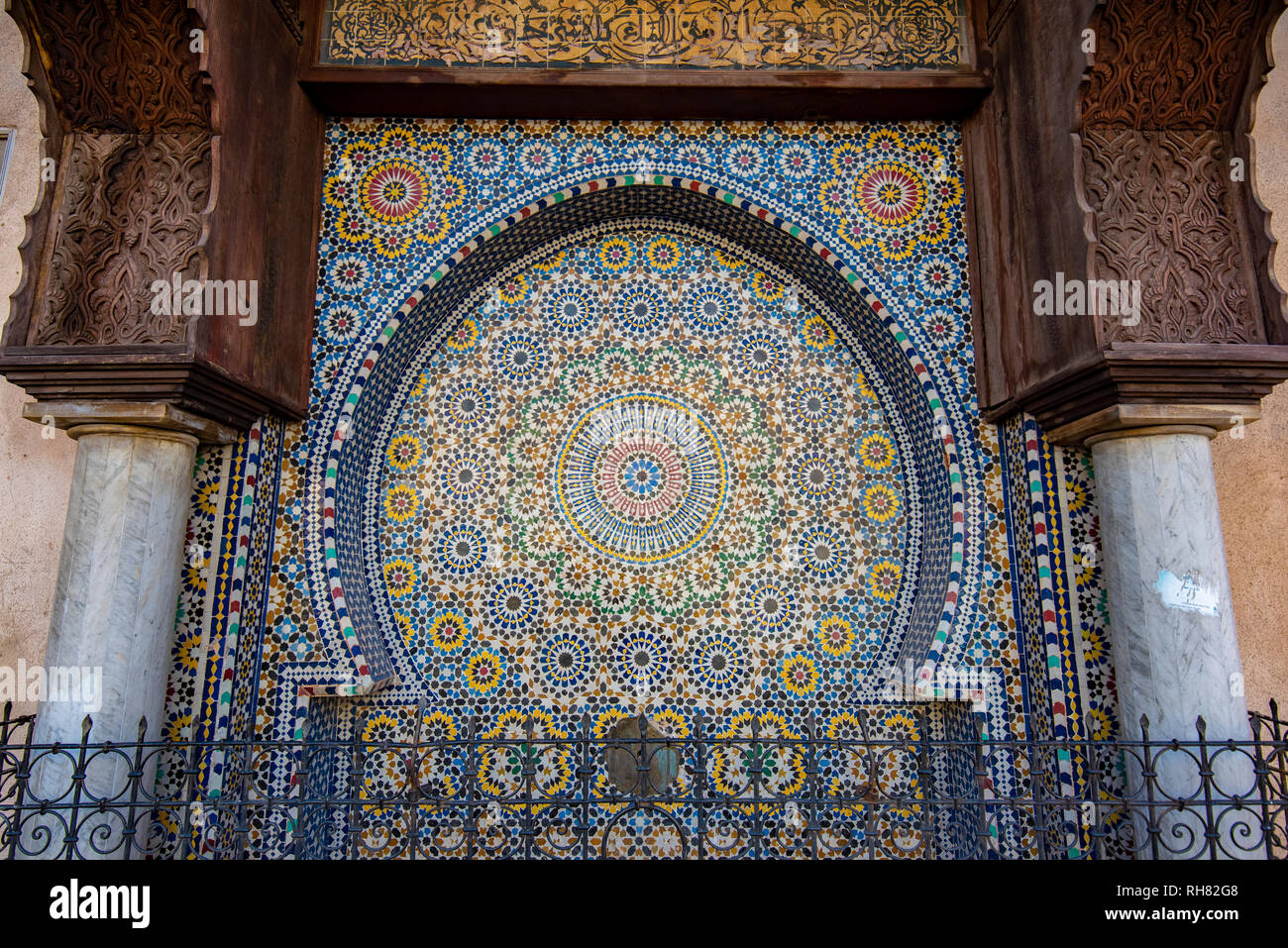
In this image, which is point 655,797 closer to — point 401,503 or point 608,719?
point 608,719

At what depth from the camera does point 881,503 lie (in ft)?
12.9

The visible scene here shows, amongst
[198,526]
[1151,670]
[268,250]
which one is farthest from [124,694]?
[1151,670]

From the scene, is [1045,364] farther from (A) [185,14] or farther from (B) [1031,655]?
(A) [185,14]

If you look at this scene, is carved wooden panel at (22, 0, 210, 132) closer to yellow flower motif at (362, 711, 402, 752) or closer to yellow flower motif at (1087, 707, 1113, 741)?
yellow flower motif at (362, 711, 402, 752)

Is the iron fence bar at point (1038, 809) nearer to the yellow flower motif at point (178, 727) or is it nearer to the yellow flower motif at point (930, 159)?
the yellow flower motif at point (930, 159)

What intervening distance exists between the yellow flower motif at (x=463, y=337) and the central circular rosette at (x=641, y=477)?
0.75 metres

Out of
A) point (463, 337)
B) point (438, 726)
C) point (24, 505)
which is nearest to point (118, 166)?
point (463, 337)

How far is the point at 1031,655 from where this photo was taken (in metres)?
3.38

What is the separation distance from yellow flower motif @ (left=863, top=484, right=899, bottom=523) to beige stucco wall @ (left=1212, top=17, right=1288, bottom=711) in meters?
1.60

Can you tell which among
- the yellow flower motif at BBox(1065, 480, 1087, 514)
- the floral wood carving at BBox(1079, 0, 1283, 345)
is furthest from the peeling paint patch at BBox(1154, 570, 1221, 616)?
the floral wood carving at BBox(1079, 0, 1283, 345)

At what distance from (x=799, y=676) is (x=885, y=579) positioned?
26.5 inches

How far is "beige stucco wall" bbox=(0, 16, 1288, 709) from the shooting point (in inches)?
143

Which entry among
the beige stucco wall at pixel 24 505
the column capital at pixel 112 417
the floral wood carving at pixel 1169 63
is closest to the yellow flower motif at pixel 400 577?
the column capital at pixel 112 417
